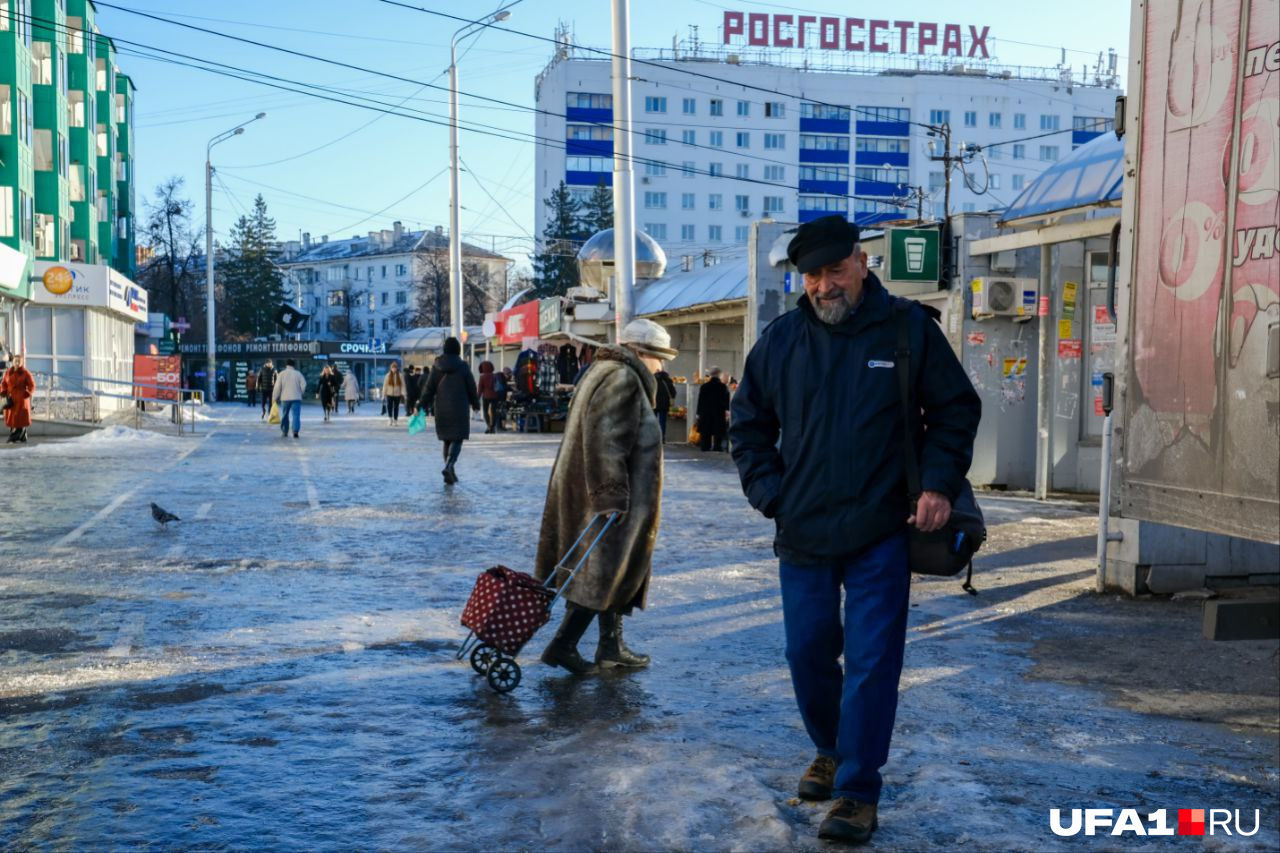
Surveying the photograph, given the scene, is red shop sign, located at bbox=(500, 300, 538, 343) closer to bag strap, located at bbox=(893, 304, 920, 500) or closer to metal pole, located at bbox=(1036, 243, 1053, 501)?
metal pole, located at bbox=(1036, 243, 1053, 501)

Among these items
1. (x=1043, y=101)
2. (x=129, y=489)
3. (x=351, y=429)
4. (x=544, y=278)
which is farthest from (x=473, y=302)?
(x=129, y=489)

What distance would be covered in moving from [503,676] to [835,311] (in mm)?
2585

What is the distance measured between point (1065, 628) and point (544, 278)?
8998 centimetres

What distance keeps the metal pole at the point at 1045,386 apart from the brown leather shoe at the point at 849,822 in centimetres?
1253

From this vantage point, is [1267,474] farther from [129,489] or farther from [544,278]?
[544,278]

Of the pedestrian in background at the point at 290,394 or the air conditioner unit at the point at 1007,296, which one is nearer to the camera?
the air conditioner unit at the point at 1007,296

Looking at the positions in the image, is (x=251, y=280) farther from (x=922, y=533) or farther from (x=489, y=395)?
(x=922, y=533)

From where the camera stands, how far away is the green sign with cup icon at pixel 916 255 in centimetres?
1764

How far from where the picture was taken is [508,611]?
239 inches

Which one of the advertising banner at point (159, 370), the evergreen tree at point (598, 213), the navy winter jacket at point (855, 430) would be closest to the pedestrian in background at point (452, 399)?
the navy winter jacket at point (855, 430)

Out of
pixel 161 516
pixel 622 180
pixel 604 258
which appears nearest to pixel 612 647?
pixel 161 516

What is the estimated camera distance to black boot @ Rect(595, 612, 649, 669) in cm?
655

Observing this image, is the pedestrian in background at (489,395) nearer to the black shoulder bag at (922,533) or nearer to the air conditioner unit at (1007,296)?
the air conditioner unit at (1007,296)

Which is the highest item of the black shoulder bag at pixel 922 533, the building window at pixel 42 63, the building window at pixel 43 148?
the building window at pixel 42 63
